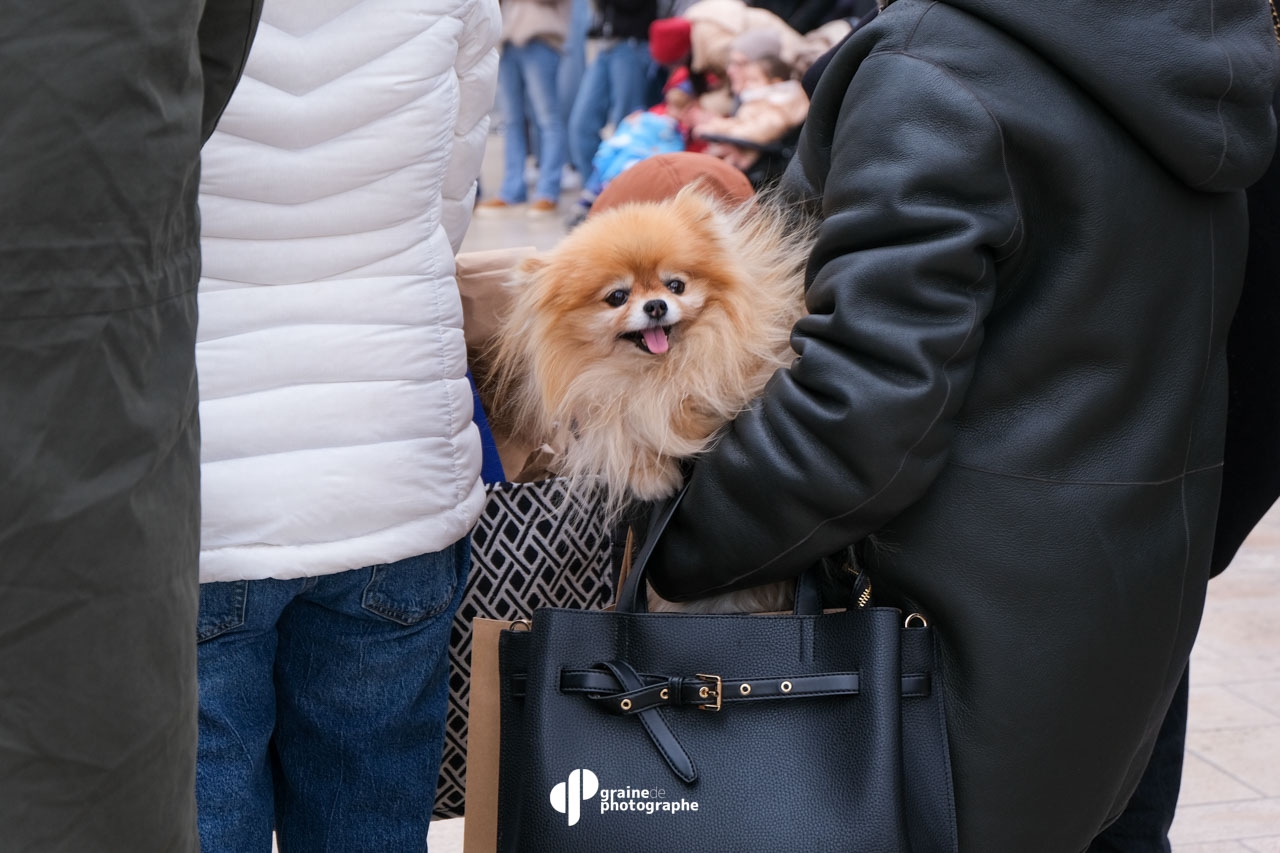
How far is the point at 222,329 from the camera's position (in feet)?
4.58

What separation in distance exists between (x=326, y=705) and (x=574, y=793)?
394 mm

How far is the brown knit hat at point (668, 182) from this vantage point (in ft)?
7.28

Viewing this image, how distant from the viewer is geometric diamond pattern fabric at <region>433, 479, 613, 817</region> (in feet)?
6.24

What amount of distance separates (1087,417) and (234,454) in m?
1.04

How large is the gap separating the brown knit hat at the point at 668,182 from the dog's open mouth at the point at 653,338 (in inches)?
18.7

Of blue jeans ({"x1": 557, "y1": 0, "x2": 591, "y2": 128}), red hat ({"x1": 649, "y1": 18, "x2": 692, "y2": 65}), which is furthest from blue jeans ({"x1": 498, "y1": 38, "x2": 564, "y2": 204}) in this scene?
red hat ({"x1": 649, "y1": 18, "x2": 692, "y2": 65})

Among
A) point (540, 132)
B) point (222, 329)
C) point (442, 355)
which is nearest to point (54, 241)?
point (222, 329)

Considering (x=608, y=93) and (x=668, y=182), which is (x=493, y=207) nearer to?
(x=608, y=93)

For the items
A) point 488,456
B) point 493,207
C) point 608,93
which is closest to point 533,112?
point 493,207

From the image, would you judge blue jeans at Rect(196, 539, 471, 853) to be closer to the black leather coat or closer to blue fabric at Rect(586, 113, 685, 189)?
the black leather coat

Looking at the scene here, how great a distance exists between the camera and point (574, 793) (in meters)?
1.44

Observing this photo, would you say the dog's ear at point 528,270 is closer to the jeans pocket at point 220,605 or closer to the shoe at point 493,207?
the jeans pocket at point 220,605

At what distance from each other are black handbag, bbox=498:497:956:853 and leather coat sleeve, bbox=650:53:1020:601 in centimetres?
13

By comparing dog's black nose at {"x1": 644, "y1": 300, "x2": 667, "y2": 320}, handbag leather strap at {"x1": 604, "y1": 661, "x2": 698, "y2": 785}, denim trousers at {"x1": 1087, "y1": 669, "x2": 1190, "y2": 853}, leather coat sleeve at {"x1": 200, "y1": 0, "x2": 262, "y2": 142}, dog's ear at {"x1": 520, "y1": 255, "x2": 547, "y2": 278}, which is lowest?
denim trousers at {"x1": 1087, "y1": 669, "x2": 1190, "y2": 853}
